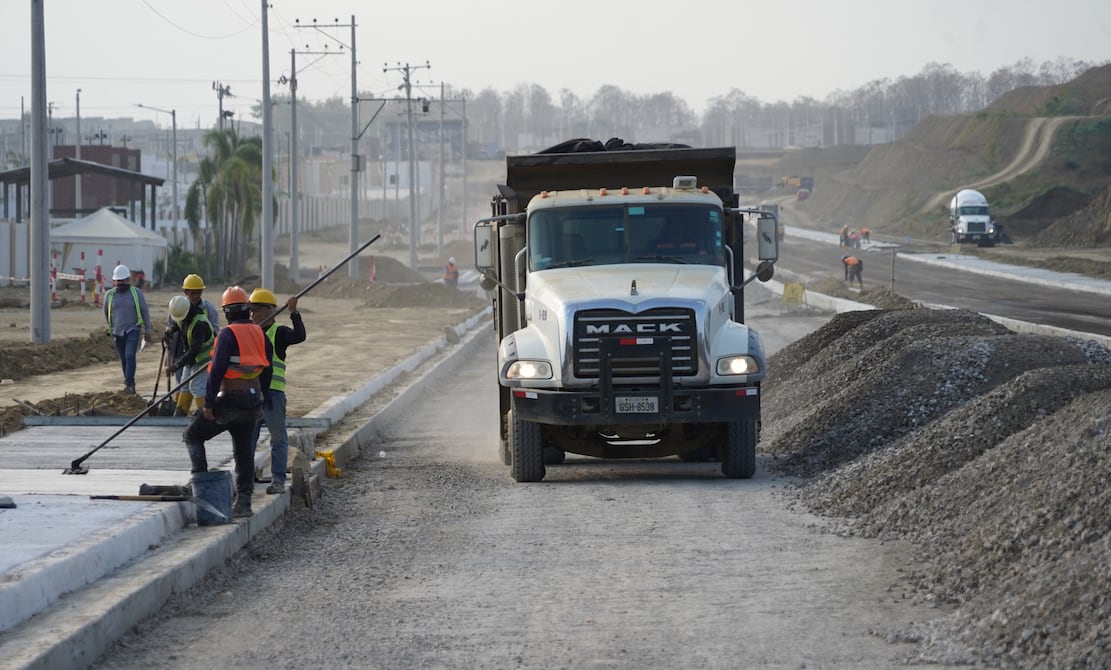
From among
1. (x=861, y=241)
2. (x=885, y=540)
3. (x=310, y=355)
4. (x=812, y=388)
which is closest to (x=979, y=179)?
(x=861, y=241)

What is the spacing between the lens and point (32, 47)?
26672mm

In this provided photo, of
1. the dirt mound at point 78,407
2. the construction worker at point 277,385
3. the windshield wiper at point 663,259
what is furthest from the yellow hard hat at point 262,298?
the dirt mound at point 78,407

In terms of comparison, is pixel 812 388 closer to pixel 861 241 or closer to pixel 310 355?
pixel 310 355

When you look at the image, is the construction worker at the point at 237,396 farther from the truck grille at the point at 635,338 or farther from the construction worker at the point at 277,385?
the truck grille at the point at 635,338

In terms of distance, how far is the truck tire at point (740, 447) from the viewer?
14352 mm

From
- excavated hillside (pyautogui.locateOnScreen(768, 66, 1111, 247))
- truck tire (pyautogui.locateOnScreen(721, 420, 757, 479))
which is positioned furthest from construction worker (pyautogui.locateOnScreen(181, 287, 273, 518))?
excavated hillside (pyautogui.locateOnScreen(768, 66, 1111, 247))

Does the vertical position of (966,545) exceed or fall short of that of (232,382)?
it falls short

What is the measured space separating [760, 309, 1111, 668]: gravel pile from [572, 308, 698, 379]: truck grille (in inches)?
65.4

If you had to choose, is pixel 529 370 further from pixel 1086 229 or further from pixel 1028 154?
pixel 1028 154

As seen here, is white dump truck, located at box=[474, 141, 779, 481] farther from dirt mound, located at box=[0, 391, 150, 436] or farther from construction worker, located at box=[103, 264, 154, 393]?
construction worker, located at box=[103, 264, 154, 393]

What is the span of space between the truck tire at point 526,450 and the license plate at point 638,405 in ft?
3.20

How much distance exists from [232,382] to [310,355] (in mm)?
20714

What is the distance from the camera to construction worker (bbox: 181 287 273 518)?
11109 mm

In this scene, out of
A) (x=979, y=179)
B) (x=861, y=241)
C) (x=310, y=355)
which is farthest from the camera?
(x=979, y=179)
